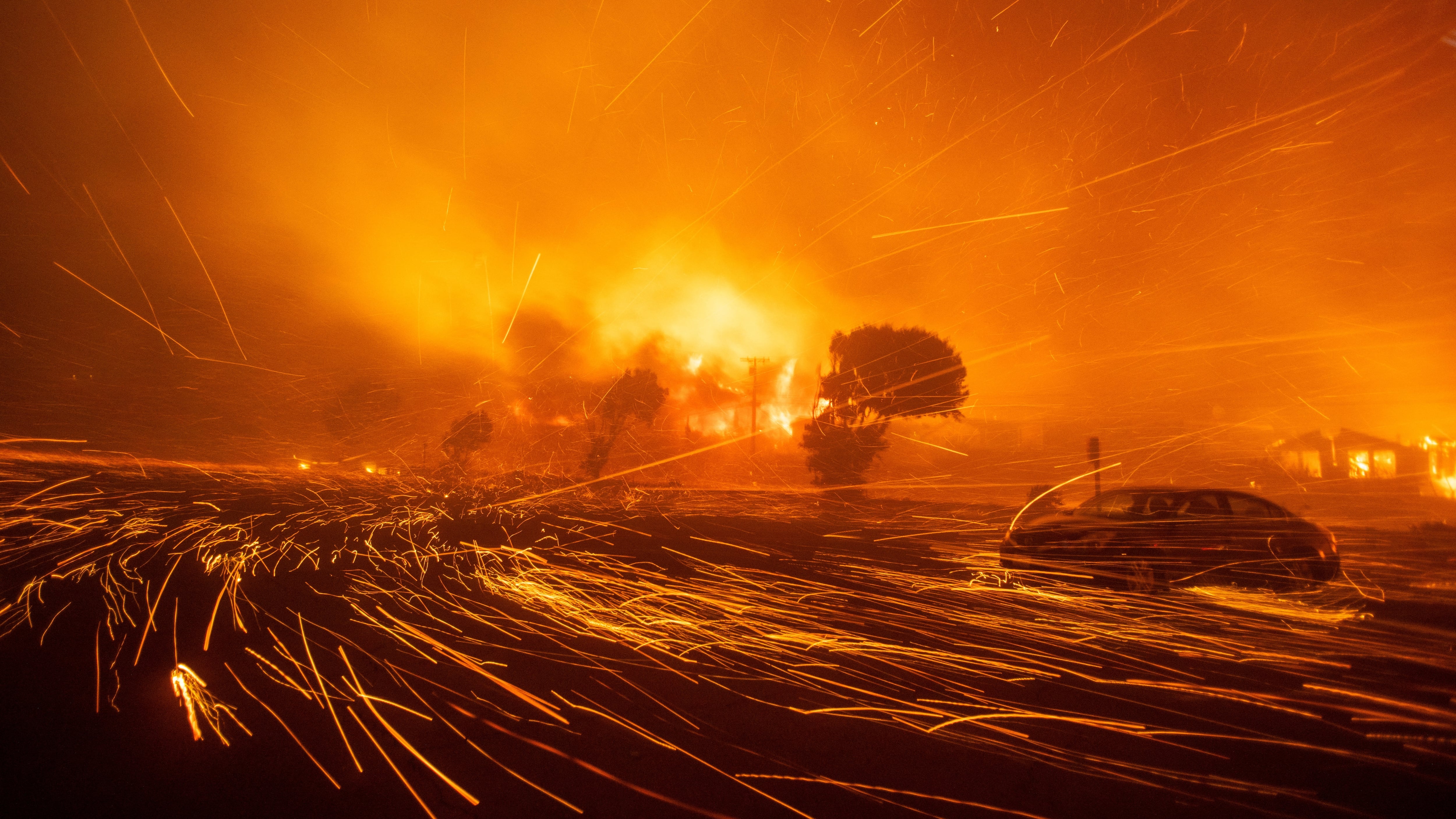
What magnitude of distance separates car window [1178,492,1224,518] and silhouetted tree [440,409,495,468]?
12573 mm

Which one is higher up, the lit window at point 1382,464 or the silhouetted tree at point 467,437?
the silhouetted tree at point 467,437

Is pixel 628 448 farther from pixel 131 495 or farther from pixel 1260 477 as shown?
pixel 1260 477

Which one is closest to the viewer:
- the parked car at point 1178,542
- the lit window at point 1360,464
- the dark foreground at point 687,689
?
the dark foreground at point 687,689

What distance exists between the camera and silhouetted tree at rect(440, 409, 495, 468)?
1228 cm

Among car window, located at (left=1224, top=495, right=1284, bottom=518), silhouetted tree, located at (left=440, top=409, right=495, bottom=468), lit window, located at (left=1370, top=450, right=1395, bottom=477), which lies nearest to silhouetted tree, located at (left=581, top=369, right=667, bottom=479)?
silhouetted tree, located at (left=440, top=409, right=495, bottom=468)

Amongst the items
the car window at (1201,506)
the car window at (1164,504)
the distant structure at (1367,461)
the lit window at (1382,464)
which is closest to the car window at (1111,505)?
the car window at (1164,504)

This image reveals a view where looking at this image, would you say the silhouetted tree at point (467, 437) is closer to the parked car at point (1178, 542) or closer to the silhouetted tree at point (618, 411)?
the silhouetted tree at point (618, 411)

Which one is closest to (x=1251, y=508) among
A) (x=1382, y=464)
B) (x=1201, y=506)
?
(x=1201, y=506)

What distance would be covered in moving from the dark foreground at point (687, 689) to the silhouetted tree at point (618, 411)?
6299 millimetres

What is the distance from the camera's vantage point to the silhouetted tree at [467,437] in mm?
12281

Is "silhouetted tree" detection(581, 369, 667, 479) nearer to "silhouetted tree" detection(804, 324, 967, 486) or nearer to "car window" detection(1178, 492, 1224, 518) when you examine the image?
"silhouetted tree" detection(804, 324, 967, 486)

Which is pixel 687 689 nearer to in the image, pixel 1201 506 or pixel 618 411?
pixel 1201 506

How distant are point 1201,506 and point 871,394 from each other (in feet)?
34.2

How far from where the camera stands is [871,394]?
16453 millimetres
